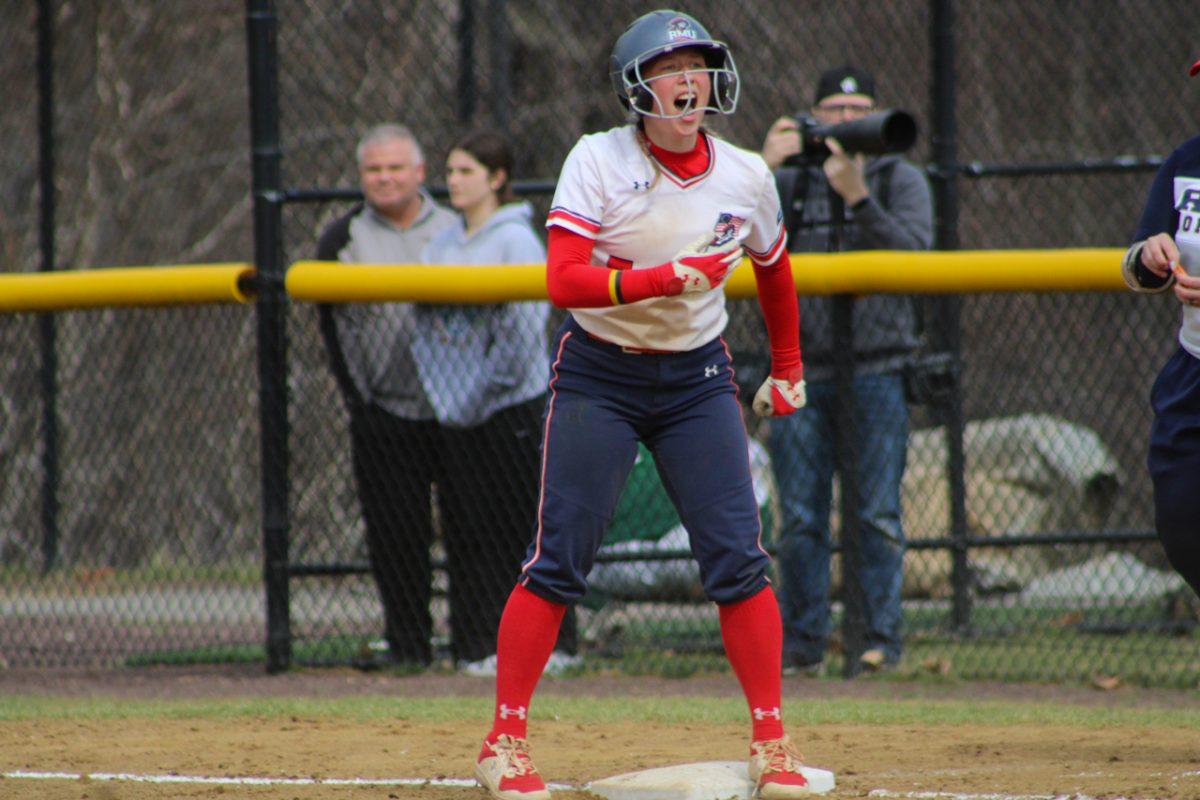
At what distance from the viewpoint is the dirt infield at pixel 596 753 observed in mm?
4355

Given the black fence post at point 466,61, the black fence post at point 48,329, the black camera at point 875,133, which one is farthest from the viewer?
the black fence post at point 48,329

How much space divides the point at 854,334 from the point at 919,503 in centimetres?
189

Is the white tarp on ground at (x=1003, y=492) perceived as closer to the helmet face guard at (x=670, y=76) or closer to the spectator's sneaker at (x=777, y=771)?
the spectator's sneaker at (x=777, y=771)

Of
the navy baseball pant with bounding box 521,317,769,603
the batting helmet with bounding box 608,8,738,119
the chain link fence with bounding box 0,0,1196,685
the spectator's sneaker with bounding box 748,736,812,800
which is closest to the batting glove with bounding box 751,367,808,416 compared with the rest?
the navy baseball pant with bounding box 521,317,769,603

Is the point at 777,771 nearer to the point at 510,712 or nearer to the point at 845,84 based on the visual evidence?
the point at 510,712

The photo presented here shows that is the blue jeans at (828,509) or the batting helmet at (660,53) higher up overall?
the batting helmet at (660,53)

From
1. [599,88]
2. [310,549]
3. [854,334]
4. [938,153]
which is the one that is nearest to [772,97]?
[599,88]

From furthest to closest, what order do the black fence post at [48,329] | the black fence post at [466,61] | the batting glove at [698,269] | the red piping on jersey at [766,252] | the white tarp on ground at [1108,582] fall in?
the black fence post at [48,329] < the black fence post at [466,61] < the white tarp on ground at [1108,582] < the red piping on jersey at [766,252] < the batting glove at [698,269]

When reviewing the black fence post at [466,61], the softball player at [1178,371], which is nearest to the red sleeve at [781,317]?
the softball player at [1178,371]

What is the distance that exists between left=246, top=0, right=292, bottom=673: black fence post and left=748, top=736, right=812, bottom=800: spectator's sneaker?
3376 mm

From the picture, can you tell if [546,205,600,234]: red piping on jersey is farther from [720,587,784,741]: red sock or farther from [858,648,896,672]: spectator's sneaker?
[858,648,896,672]: spectator's sneaker

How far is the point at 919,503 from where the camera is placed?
8.28 metres

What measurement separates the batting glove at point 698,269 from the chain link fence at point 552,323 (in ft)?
8.70

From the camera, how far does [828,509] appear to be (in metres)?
6.69
